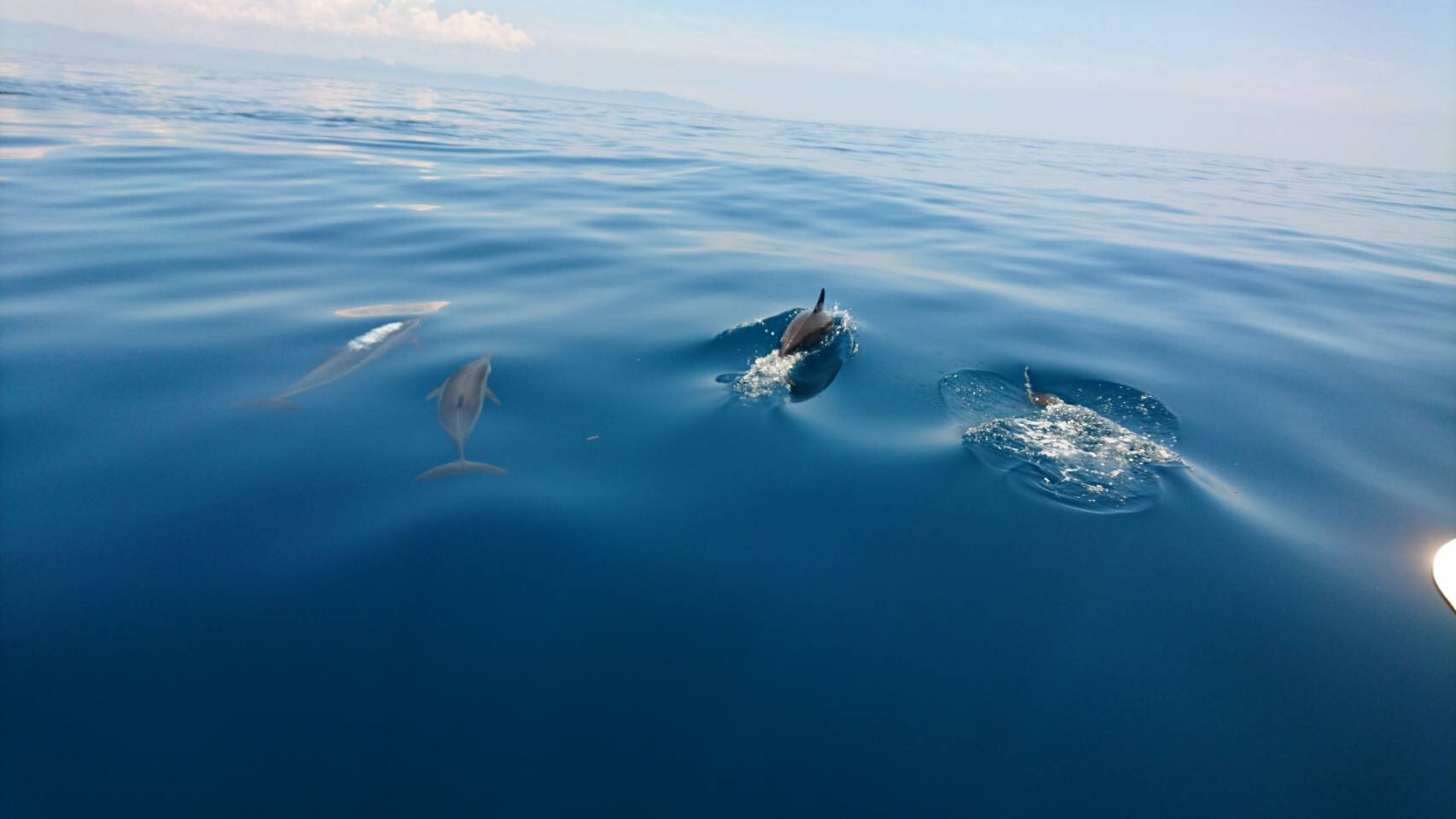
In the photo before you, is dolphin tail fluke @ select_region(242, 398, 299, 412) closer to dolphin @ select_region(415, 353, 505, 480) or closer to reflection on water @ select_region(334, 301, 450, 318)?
dolphin @ select_region(415, 353, 505, 480)

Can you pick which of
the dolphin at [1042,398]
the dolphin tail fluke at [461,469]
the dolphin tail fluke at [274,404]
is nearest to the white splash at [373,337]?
the dolphin tail fluke at [274,404]

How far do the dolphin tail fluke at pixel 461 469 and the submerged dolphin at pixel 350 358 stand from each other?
1.76 metres

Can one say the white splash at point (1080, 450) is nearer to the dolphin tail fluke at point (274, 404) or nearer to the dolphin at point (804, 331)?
the dolphin at point (804, 331)

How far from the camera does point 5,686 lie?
320 centimetres

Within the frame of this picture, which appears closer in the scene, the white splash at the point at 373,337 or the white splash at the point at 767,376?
the white splash at the point at 767,376

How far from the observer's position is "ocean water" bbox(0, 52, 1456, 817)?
3033 mm

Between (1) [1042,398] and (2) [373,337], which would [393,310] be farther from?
(1) [1042,398]

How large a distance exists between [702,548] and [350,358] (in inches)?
173

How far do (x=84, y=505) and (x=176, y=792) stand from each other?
105 inches

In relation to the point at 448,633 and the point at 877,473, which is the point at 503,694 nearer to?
the point at 448,633

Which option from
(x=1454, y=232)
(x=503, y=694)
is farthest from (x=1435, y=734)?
(x=1454, y=232)

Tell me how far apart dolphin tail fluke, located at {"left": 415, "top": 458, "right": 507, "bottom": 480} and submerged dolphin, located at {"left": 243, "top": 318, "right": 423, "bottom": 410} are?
176 centimetres

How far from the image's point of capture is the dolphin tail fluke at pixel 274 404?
569 centimetres

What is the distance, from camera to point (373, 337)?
695cm
